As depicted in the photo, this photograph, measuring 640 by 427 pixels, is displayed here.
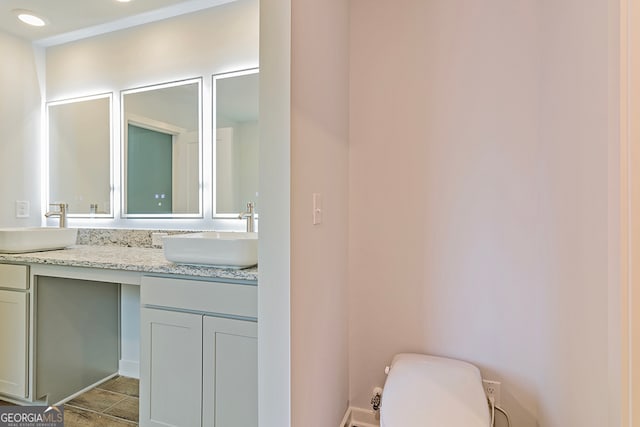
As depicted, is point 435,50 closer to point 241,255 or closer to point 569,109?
point 569,109

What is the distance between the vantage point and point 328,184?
1.32 m

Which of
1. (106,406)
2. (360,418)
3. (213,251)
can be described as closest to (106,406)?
(106,406)

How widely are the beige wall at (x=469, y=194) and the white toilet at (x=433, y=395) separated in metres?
0.18

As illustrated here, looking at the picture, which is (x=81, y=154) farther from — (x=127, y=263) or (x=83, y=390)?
(x=83, y=390)

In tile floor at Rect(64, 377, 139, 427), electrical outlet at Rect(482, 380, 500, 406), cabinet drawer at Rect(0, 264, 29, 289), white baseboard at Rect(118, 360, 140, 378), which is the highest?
cabinet drawer at Rect(0, 264, 29, 289)

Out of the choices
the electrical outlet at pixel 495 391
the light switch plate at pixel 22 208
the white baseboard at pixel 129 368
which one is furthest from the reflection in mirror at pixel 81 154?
the electrical outlet at pixel 495 391

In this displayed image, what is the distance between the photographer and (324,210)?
1.29 metres

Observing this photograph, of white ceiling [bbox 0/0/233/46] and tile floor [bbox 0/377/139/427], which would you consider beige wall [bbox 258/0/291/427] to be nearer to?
tile floor [bbox 0/377/139/427]

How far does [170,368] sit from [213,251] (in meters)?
0.54

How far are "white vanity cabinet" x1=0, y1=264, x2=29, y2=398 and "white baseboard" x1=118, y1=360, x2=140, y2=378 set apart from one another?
1.65ft

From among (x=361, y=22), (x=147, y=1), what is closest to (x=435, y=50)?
(x=361, y=22)

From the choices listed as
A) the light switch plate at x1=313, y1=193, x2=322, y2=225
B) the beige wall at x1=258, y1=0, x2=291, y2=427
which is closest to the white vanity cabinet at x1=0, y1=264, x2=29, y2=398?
the beige wall at x1=258, y1=0, x2=291, y2=427

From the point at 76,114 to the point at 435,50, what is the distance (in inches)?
97.4

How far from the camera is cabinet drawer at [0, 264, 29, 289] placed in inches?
67.6
